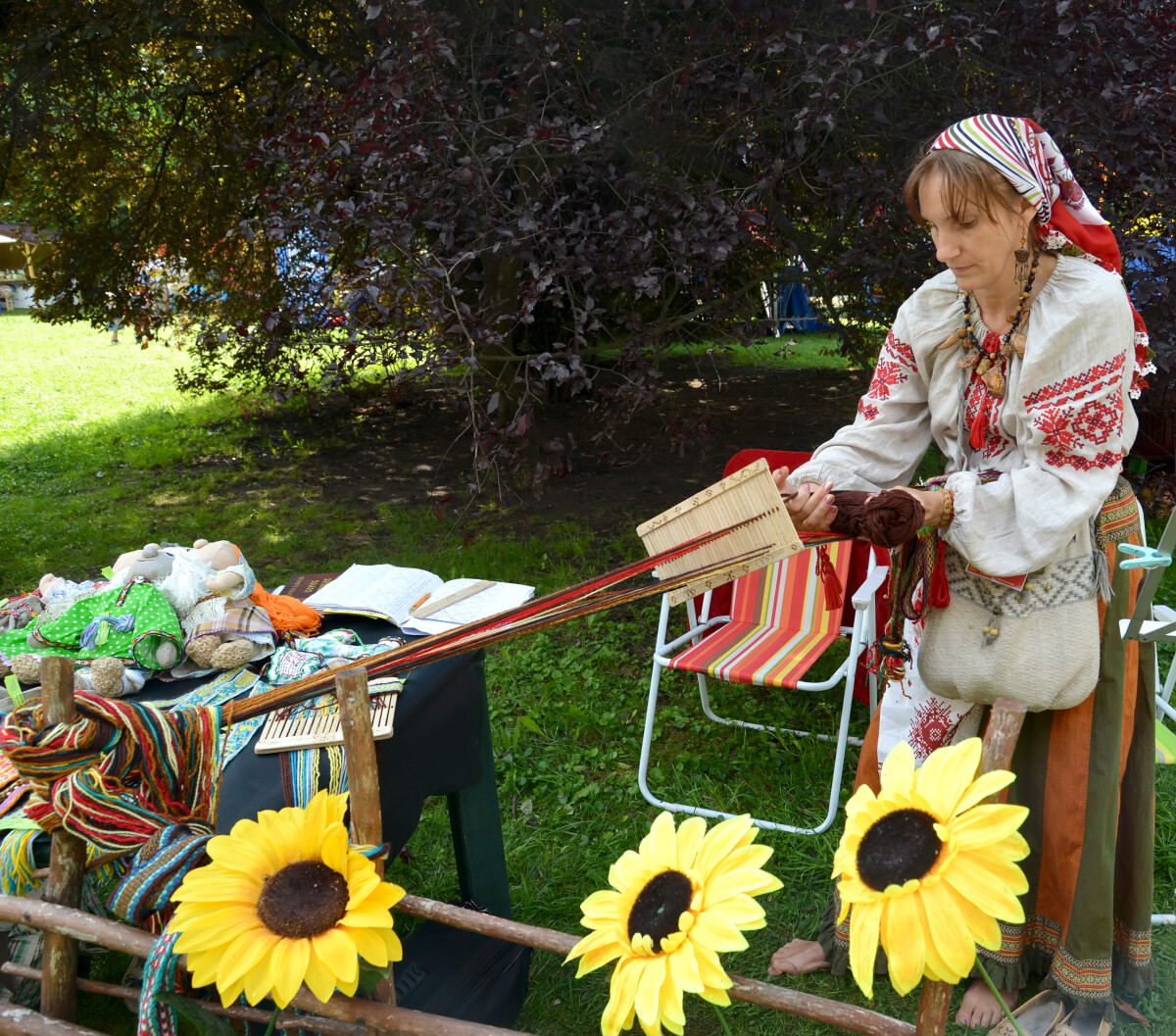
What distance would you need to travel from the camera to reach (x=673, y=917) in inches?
42.5

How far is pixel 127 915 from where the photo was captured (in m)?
1.49

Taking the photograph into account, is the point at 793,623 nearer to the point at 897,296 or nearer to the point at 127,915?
the point at 897,296

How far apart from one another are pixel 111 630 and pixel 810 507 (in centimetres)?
154

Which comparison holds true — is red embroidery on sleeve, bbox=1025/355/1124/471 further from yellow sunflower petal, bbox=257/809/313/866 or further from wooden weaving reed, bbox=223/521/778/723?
yellow sunflower petal, bbox=257/809/313/866

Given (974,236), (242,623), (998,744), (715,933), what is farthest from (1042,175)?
(242,623)

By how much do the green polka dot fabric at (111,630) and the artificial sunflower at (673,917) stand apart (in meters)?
1.46

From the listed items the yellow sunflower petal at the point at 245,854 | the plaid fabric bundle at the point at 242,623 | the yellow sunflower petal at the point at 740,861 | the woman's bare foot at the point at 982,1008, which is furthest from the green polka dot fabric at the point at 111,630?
the woman's bare foot at the point at 982,1008

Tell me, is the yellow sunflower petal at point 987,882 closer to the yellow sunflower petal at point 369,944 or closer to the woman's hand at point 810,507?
the yellow sunflower petal at point 369,944

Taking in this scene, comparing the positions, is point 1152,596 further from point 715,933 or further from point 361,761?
point 361,761

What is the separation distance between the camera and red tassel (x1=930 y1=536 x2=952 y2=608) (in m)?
2.10

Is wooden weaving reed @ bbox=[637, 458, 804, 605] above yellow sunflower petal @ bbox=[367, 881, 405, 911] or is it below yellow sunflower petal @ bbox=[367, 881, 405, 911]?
above

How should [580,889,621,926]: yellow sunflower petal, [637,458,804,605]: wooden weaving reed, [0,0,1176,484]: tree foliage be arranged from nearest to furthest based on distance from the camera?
[580,889,621,926]: yellow sunflower petal
[637,458,804,605]: wooden weaving reed
[0,0,1176,484]: tree foliage

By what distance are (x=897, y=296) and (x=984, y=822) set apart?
471 centimetres

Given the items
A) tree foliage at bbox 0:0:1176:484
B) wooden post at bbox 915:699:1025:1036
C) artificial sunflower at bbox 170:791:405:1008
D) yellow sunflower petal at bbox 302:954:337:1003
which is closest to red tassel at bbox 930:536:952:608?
wooden post at bbox 915:699:1025:1036
